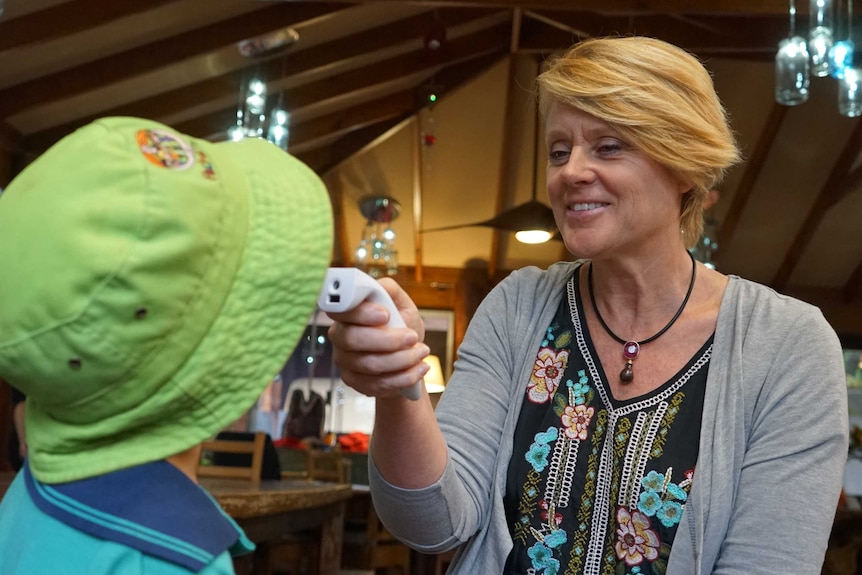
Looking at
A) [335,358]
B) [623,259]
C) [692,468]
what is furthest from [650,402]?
[335,358]

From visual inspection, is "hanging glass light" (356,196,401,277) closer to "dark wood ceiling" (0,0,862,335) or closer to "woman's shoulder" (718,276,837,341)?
"dark wood ceiling" (0,0,862,335)

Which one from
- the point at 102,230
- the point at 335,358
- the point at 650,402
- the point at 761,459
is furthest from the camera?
the point at 650,402

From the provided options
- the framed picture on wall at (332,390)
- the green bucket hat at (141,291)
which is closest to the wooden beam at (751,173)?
the framed picture on wall at (332,390)

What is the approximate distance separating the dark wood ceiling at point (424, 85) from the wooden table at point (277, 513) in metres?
2.57

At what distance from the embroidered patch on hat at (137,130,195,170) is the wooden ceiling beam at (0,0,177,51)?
158 inches

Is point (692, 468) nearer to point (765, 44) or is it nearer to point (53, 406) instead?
point (53, 406)

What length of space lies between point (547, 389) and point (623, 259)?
217mm

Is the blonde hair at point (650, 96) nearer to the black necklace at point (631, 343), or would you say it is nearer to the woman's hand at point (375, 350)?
the black necklace at point (631, 343)

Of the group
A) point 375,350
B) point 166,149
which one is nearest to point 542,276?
point 375,350

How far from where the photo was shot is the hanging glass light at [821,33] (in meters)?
2.79

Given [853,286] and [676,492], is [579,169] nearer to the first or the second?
[676,492]

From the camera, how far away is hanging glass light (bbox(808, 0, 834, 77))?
279 centimetres

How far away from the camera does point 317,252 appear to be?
0.56 m

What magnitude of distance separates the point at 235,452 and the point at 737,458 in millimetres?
3072
